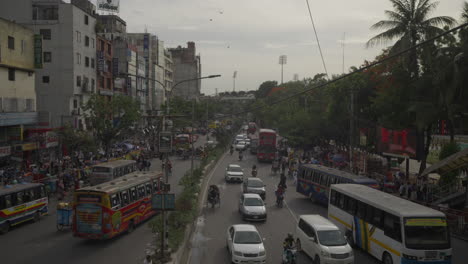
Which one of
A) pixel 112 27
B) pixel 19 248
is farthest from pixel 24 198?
pixel 112 27

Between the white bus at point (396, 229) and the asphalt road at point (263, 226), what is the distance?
3.46ft

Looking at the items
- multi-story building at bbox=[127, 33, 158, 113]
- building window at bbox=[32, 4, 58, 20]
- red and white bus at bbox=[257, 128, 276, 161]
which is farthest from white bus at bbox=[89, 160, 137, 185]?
multi-story building at bbox=[127, 33, 158, 113]

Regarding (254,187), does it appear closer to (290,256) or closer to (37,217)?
(37,217)

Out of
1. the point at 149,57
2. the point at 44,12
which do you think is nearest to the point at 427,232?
the point at 44,12

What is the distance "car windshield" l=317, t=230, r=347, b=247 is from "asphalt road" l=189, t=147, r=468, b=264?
159 centimetres

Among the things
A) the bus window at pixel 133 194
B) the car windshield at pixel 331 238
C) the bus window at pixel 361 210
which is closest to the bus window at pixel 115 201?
the bus window at pixel 133 194

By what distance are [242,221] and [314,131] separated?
37.3 metres

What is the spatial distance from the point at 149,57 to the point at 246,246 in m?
76.8

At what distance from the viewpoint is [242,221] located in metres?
23.2

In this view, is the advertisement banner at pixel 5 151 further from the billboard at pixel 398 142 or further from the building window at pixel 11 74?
the billboard at pixel 398 142

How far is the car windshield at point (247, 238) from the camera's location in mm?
15969

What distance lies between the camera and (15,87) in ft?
121

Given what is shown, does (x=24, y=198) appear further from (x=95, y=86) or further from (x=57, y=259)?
(x=95, y=86)

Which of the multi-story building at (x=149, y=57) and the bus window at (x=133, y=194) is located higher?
the multi-story building at (x=149, y=57)
